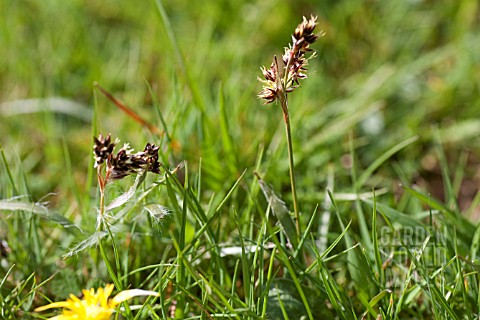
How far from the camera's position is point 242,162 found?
7.29 feet

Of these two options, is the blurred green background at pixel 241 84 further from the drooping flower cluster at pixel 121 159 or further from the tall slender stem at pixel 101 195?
the drooping flower cluster at pixel 121 159

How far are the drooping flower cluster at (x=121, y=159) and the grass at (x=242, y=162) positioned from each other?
0.05 metres

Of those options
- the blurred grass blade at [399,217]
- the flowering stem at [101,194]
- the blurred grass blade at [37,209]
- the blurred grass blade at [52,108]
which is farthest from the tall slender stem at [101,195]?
the blurred grass blade at [52,108]

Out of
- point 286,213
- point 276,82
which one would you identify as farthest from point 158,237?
point 276,82

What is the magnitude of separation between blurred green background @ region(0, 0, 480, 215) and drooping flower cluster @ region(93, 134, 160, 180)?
2.29 ft

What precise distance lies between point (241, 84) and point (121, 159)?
1378 mm

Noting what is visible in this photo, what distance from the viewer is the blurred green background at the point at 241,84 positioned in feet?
7.61

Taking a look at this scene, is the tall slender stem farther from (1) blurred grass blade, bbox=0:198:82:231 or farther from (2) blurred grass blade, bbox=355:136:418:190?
(2) blurred grass blade, bbox=355:136:418:190

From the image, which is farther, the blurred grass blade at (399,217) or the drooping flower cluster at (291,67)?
the blurred grass blade at (399,217)

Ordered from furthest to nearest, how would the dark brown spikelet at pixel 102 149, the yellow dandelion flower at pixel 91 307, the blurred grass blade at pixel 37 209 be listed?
the blurred grass blade at pixel 37 209, the dark brown spikelet at pixel 102 149, the yellow dandelion flower at pixel 91 307

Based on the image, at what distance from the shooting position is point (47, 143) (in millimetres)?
2598

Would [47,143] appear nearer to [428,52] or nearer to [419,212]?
[419,212]

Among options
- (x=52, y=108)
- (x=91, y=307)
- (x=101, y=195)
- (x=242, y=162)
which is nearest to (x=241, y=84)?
(x=242, y=162)

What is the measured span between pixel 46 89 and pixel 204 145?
1041mm
